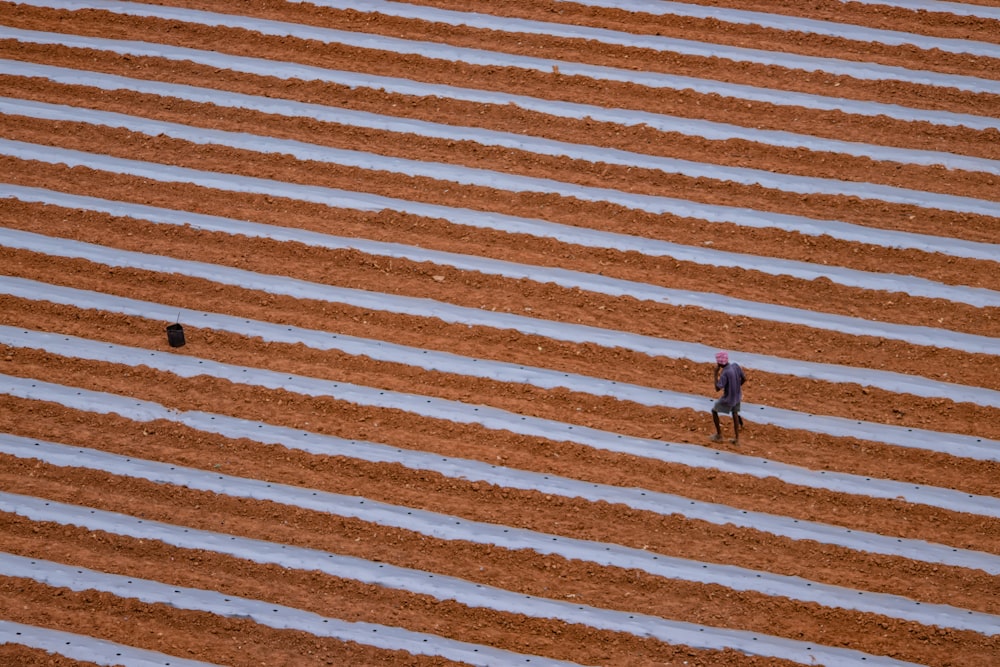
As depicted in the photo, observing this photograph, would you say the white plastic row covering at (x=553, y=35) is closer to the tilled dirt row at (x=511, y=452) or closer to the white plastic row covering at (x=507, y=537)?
the tilled dirt row at (x=511, y=452)

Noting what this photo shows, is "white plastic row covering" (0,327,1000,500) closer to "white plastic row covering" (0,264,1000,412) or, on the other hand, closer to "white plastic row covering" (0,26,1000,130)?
"white plastic row covering" (0,264,1000,412)

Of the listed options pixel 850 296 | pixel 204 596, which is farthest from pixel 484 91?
pixel 204 596

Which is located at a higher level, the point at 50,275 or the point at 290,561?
the point at 50,275

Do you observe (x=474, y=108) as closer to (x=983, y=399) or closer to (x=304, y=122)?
(x=304, y=122)

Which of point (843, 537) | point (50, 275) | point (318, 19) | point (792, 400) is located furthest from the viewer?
point (318, 19)

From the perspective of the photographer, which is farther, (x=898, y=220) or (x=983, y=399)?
(x=898, y=220)

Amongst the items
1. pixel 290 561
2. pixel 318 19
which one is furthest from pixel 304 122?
pixel 290 561
